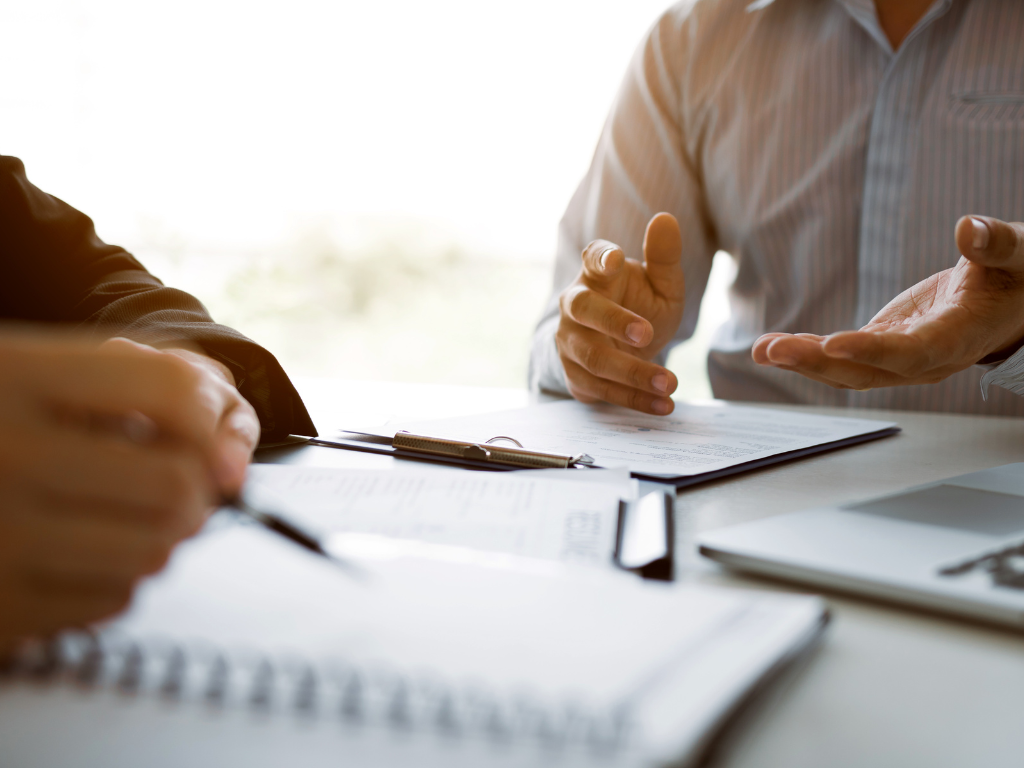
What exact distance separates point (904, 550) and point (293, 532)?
27cm

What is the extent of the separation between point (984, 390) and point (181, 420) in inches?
29.5

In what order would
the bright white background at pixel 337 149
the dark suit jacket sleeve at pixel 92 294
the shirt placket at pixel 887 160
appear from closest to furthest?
the dark suit jacket sleeve at pixel 92 294, the shirt placket at pixel 887 160, the bright white background at pixel 337 149

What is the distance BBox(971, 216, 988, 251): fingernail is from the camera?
54cm

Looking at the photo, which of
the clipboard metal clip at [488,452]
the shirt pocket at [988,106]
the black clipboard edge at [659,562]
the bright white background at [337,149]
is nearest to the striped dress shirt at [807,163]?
the shirt pocket at [988,106]

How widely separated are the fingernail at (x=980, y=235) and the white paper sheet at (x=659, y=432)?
20 cm

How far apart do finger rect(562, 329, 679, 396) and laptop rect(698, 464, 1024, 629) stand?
1.06 feet

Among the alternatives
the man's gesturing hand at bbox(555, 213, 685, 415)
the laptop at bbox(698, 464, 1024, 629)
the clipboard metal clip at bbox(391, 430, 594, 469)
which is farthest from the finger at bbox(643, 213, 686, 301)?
the laptop at bbox(698, 464, 1024, 629)

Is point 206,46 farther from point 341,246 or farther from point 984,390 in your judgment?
point 984,390

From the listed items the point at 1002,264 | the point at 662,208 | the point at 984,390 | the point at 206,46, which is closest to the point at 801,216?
the point at 662,208

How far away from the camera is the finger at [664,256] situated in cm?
85

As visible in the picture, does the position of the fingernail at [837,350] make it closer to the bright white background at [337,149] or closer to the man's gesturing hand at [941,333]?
the man's gesturing hand at [941,333]

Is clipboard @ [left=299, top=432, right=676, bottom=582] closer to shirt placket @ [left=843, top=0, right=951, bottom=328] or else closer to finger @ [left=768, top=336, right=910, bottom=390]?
finger @ [left=768, top=336, right=910, bottom=390]

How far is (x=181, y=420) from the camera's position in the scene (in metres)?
0.27

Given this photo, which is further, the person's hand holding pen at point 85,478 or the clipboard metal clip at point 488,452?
the clipboard metal clip at point 488,452
